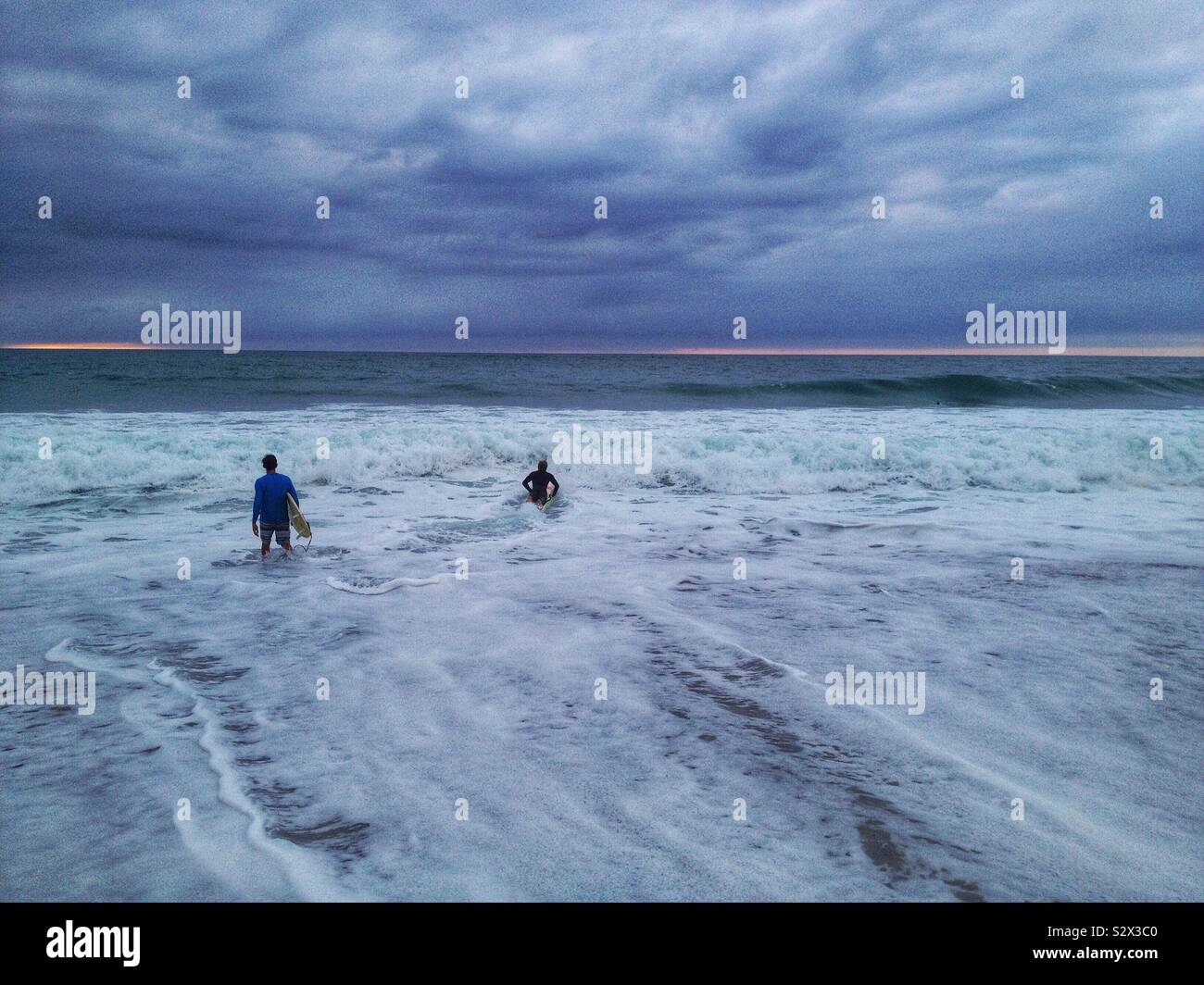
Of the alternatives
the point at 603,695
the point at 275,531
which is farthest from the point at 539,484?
the point at 603,695

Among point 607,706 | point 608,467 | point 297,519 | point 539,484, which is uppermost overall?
point 608,467

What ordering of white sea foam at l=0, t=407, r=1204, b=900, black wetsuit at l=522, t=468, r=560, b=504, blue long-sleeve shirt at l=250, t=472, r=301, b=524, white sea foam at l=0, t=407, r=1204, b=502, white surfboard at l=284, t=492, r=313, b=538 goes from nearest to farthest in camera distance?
white sea foam at l=0, t=407, r=1204, b=900 < blue long-sleeve shirt at l=250, t=472, r=301, b=524 < white surfboard at l=284, t=492, r=313, b=538 < black wetsuit at l=522, t=468, r=560, b=504 < white sea foam at l=0, t=407, r=1204, b=502

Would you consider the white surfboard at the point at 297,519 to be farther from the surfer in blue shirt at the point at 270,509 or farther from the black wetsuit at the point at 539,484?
the black wetsuit at the point at 539,484

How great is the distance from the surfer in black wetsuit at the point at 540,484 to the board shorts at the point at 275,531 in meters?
4.82

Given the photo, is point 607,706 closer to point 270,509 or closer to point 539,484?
point 270,509

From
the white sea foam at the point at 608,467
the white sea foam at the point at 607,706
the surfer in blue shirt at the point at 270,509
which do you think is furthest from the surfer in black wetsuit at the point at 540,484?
the surfer in blue shirt at the point at 270,509

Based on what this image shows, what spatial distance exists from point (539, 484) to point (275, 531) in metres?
5.08

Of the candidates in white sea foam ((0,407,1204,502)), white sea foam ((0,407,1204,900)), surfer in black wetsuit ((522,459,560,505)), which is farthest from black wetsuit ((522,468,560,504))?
white sea foam ((0,407,1204,502))

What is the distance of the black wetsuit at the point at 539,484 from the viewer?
14.0 metres

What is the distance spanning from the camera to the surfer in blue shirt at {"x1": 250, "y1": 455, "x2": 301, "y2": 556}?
10.2 metres

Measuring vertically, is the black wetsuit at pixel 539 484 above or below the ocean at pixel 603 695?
above

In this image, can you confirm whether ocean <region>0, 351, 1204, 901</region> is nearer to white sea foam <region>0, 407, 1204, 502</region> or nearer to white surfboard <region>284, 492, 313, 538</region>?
white surfboard <region>284, 492, 313, 538</region>

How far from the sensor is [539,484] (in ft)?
46.1
